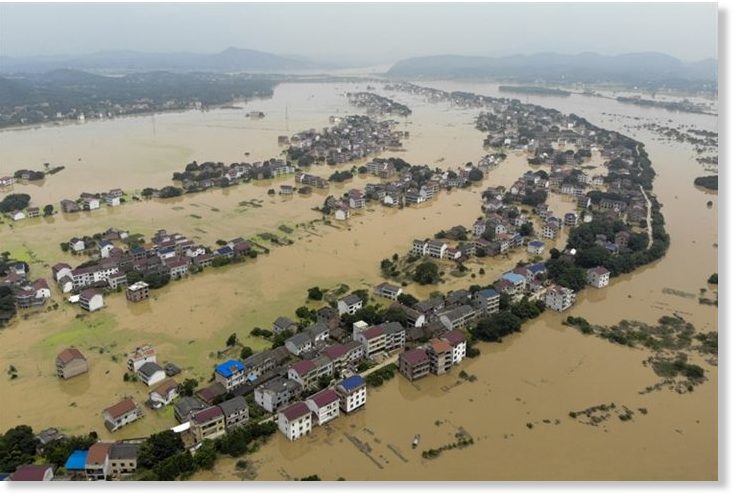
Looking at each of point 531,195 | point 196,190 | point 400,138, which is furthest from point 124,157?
point 531,195

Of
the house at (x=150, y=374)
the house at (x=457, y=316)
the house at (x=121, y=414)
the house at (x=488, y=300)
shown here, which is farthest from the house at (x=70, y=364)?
the house at (x=488, y=300)

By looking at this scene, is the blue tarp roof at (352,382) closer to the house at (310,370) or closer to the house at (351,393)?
the house at (351,393)

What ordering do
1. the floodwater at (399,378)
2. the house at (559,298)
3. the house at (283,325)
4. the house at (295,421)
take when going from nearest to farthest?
the floodwater at (399,378)
the house at (295,421)
the house at (283,325)
the house at (559,298)

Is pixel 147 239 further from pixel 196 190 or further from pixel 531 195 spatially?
pixel 531 195

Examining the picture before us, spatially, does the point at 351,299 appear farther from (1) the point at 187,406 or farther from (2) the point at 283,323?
(1) the point at 187,406

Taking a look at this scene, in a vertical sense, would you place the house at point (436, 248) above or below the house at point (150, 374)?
above

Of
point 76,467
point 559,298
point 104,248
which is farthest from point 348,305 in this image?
point 104,248
